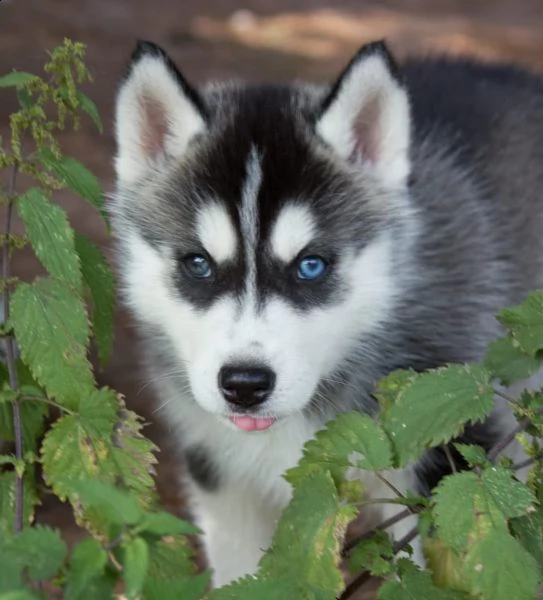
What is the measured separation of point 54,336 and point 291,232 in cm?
76

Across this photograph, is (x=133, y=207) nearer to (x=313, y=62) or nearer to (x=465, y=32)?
(x=313, y=62)

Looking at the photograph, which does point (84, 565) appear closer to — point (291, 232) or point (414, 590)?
point (414, 590)

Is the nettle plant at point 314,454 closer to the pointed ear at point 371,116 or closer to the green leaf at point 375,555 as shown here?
the green leaf at point 375,555

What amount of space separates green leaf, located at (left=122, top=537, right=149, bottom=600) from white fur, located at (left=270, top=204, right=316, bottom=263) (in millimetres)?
1293

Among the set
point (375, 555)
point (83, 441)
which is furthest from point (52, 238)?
point (375, 555)

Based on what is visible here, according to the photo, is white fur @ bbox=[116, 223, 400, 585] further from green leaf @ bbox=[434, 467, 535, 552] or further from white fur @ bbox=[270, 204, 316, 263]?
green leaf @ bbox=[434, 467, 535, 552]

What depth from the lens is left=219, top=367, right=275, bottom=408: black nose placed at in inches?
101

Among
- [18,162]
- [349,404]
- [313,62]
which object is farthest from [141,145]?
[313,62]

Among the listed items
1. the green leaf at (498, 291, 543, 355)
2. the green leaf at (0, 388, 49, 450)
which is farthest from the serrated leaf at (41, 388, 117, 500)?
the green leaf at (498, 291, 543, 355)

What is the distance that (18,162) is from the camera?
244 cm

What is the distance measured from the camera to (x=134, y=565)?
1526 mm

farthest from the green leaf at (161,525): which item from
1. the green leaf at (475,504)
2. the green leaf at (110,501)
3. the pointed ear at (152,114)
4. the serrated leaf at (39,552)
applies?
the pointed ear at (152,114)

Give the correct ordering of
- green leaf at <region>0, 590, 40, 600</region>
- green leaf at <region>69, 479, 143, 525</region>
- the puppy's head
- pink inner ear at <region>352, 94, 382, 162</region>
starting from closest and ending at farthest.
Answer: green leaf at <region>0, 590, 40, 600</region>, green leaf at <region>69, 479, 143, 525</region>, the puppy's head, pink inner ear at <region>352, 94, 382, 162</region>

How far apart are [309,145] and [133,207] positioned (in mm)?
548
